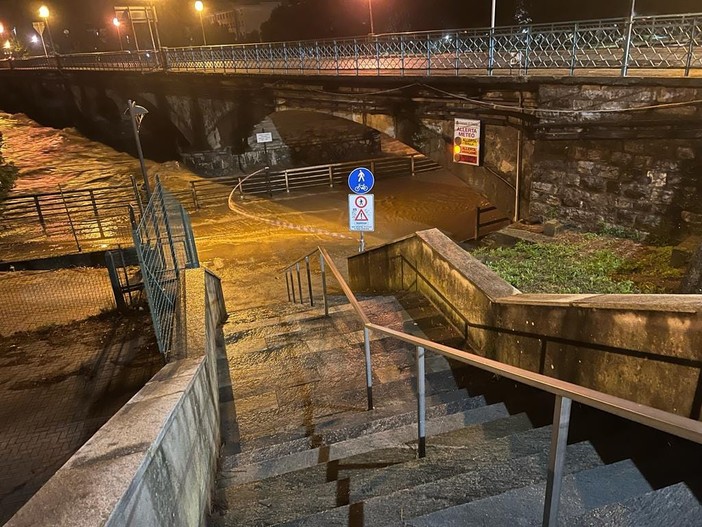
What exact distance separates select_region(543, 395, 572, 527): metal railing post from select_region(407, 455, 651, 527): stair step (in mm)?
263

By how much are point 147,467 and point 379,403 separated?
2.46m

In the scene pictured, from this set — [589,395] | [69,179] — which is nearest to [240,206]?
[69,179]

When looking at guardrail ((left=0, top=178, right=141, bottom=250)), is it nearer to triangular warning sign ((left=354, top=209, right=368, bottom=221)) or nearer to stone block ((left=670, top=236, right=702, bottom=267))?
triangular warning sign ((left=354, top=209, right=368, bottom=221))

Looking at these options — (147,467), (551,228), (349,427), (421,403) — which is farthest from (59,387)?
(551,228)

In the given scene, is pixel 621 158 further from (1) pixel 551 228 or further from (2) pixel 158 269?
(2) pixel 158 269

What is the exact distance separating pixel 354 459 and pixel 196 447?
1.09 metres

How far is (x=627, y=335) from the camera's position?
3428mm

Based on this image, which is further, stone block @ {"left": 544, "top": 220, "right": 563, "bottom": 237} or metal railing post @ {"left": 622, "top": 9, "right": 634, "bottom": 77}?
stone block @ {"left": 544, "top": 220, "right": 563, "bottom": 237}

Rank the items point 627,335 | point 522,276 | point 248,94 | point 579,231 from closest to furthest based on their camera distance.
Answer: point 627,335
point 522,276
point 579,231
point 248,94

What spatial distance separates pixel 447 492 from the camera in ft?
9.20

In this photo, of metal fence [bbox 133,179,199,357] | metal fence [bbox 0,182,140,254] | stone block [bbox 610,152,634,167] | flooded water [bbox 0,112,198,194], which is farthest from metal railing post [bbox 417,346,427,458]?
flooded water [bbox 0,112,198,194]

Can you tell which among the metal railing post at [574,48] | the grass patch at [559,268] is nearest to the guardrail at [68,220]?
the grass patch at [559,268]

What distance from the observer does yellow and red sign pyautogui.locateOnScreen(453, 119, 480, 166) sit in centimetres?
1338

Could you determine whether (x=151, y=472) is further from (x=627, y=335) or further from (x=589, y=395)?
(x=627, y=335)
